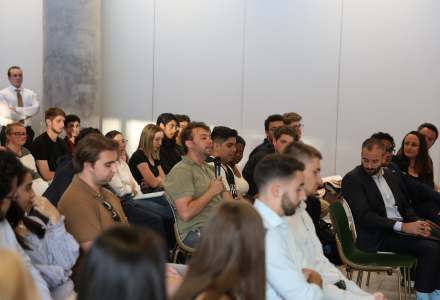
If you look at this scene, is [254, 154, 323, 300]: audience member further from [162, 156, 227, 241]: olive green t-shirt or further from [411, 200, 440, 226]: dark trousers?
[411, 200, 440, 226]: dark trousers

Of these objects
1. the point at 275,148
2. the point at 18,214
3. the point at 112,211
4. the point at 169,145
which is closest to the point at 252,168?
the point at 275,148

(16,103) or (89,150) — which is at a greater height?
(16,103)

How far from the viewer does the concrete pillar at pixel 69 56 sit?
21.4 ft

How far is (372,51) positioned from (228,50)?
2.27 m

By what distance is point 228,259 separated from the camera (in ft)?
4.03

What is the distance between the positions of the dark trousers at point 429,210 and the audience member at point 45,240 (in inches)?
130

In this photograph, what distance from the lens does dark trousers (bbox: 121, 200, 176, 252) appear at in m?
3.76

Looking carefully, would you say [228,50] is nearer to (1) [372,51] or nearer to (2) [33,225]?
(1) [372,51]

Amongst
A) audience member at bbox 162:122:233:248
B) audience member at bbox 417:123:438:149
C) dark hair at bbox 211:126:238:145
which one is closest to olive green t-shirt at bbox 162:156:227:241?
audience member at bbox 162:122:233:248

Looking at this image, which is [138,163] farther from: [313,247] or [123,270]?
[123,270]

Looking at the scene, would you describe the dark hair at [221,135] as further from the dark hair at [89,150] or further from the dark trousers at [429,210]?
the dark trousers at [429,210]

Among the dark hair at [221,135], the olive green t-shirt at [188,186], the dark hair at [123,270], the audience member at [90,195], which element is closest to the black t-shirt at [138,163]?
the dark hair at [221,135]

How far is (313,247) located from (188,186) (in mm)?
1181

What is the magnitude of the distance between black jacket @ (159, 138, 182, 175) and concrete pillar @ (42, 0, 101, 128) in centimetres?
184
